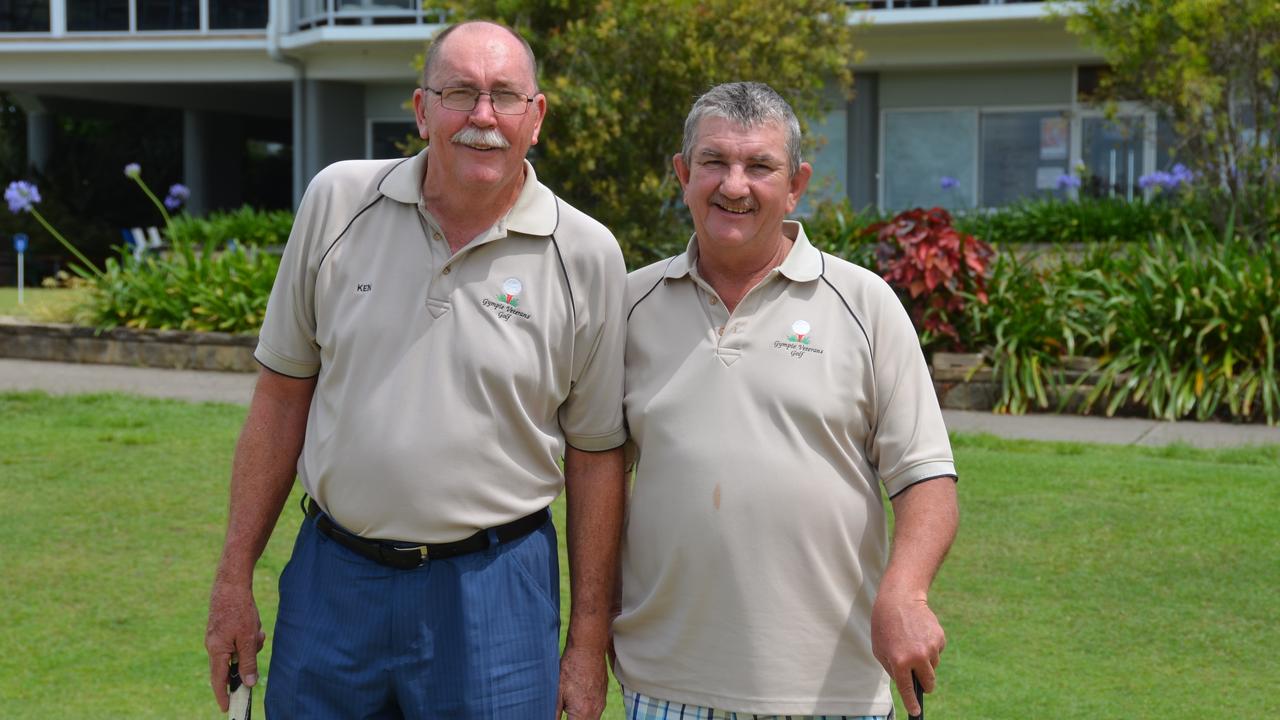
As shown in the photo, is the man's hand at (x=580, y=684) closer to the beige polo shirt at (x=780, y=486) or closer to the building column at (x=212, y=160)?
the beige polo shirt at (x=780, y=486)

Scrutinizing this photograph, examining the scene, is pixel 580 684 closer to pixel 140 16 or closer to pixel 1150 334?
pixel 1150 334

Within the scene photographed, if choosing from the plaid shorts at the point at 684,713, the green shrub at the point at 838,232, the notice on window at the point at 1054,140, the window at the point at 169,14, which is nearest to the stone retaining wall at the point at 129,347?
the green shrub at the point at 838,232

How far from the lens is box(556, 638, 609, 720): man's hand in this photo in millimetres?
3082

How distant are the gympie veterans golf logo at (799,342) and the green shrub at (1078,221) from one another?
13004mm

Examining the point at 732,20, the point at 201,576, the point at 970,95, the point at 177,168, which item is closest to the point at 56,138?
→ the point at 177,168

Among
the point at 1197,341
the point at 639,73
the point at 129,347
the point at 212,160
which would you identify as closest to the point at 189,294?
the point at 129,347

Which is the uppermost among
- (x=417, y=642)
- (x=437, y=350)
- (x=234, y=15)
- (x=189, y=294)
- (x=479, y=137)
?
(x=234, y=15)

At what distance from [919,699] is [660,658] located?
0.51m

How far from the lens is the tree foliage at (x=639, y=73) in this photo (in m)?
12.2

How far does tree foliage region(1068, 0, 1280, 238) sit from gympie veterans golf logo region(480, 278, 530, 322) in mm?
10883

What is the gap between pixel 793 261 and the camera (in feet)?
9.84

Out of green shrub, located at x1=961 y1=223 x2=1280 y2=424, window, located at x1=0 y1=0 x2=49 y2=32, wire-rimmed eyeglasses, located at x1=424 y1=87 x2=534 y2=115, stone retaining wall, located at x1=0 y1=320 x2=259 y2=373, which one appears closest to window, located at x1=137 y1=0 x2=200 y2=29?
window, located at x1=0 y1=0 x2=49 y2=32

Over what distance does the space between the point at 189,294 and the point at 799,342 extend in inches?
461

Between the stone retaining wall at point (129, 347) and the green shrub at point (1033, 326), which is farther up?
the green shrub at point (1033, 326)
